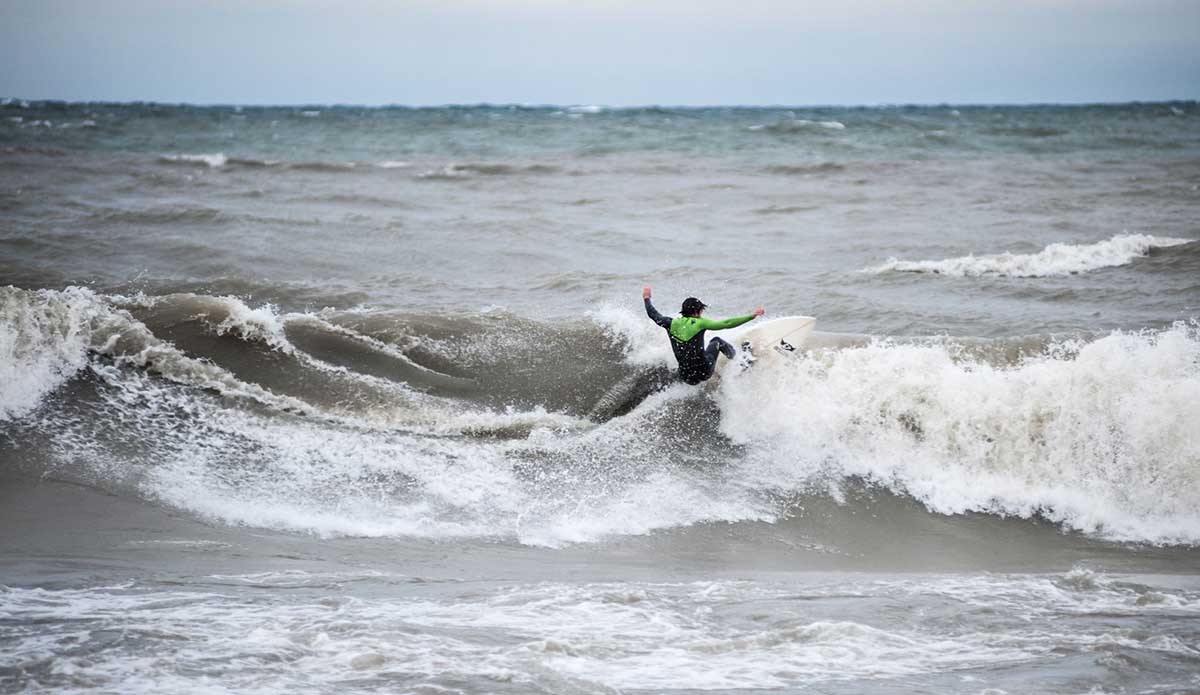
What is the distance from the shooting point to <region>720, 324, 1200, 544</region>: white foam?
8.65 m

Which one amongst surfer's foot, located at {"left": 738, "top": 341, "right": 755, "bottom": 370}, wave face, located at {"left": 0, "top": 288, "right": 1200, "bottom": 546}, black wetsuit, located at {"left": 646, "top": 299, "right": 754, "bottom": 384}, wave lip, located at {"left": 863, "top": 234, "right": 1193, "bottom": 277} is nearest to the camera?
wave face, located at {"left": 0, "top": 288, "right": 1200, "bottom": 546}

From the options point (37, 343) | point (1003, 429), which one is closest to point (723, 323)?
point (1003, 429)

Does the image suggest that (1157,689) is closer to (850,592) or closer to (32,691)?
(850,592)

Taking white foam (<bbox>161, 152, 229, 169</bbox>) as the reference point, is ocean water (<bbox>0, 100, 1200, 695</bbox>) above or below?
below

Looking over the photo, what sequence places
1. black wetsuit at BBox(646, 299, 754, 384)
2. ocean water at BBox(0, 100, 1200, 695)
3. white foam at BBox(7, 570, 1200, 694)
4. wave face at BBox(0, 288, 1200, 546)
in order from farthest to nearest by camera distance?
black wetsuit at BBox(646, 299, 754, 384)
wave face at BBox(0, 288, 1200, 546)
ocean water at BBox(0, 100, 1200, 695)
white foam at BBox(7, 570, 1200, 694)

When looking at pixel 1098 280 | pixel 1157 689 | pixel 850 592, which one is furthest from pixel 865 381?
pixel 1098 280

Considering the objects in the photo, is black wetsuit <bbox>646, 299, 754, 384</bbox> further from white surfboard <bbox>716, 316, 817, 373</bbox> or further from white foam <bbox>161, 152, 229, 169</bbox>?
white foam <bbox>161, 152, 229, 169</bbox>

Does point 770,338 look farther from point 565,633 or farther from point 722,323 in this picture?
point 565,633

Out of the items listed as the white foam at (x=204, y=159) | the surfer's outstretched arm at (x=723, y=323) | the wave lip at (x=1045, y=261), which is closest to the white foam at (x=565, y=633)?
the surfer's outstretched arm at (x=723, y=323)

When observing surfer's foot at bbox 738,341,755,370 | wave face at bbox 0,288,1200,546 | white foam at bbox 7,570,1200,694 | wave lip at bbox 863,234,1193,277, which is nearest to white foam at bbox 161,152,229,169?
wave face at bbox 0,288,1200,546

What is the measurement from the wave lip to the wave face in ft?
16.3

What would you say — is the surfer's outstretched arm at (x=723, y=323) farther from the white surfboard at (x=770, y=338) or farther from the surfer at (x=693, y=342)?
the white surfboard at (x=770, y=338)

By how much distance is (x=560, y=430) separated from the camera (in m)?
9.80

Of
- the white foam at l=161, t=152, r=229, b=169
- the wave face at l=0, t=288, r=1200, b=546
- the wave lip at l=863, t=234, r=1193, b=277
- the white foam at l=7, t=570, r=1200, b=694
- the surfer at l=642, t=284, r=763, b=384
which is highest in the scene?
the white foam at l=161, t=152, r=229, b=169
